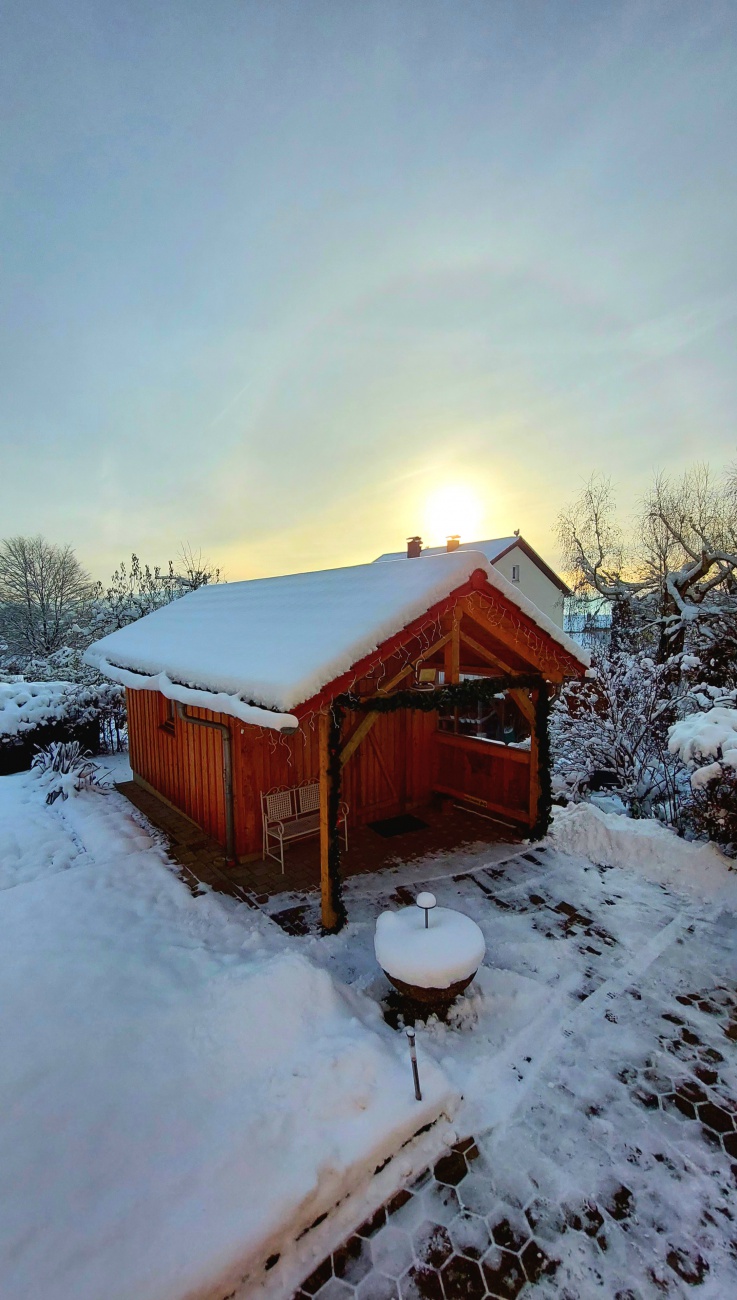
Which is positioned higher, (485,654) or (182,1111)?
(485,654)

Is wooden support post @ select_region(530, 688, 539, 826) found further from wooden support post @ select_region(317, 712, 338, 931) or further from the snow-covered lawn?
the snow-covered lawn

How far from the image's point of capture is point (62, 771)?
32.2 ft

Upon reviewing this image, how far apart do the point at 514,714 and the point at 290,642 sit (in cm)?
1166

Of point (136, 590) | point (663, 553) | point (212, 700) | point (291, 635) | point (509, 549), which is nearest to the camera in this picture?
point (212, 700)

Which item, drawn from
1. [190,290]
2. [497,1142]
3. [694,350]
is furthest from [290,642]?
[694,350]

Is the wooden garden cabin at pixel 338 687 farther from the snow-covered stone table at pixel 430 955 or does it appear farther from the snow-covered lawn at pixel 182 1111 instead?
the snow-covered lawn at pixel 182 1111

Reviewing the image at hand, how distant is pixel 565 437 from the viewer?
35.1ft

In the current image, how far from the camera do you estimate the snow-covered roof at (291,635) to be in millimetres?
4734

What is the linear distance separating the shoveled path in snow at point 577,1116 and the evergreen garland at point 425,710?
76 centimetres

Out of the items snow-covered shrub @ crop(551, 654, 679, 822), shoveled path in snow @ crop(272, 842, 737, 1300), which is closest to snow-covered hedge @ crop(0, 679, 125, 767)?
shoveled path in snow @ crop(272, 842, 737, 1300)

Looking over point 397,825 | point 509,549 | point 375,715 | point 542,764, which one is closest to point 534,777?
point 542,764

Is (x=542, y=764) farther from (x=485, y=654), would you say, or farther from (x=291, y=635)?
(x=291, y=635)

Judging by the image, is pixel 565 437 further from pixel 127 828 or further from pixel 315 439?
pixel 127 828

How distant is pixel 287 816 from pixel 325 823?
2.11m
